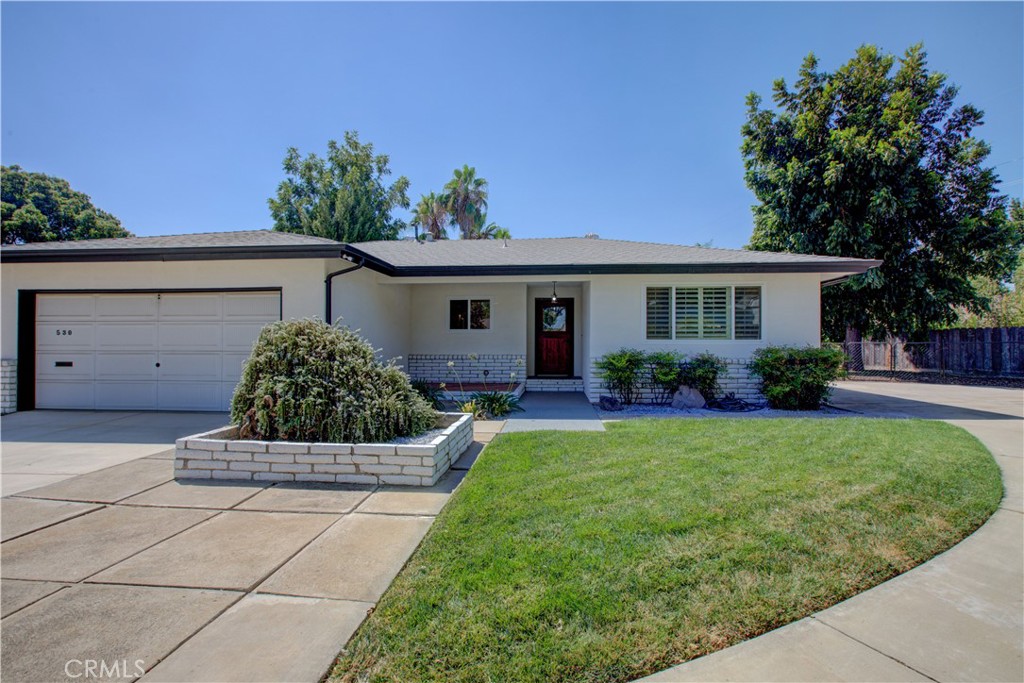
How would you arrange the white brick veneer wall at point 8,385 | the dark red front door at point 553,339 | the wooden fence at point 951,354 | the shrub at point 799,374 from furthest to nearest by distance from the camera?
the wooden fence at point 951,354 → the dark red front door at point 553,339 → the shrub at point 799,374 → the white brick veneer wall at point 8,385

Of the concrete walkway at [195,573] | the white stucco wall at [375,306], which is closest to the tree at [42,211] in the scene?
the white stucco wall at [375,306]

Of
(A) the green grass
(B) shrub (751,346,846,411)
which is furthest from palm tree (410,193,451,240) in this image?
(A) the green grass

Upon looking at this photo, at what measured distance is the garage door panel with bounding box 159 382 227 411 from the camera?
28.5 feet

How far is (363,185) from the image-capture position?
28.4m

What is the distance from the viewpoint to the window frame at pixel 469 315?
12.4 m

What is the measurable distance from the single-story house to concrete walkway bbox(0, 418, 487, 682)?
14.4ft

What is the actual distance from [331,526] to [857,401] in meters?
11.8

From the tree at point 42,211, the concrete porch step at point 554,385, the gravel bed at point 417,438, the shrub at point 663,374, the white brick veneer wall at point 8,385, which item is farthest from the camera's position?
the tree at point 42,211

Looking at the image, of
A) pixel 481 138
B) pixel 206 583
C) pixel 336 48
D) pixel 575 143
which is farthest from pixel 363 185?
pixel 206 583

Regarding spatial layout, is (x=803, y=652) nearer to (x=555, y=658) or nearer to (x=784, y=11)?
(x=555, y=658)

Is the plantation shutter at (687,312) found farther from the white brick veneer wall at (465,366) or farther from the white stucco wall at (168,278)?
the white stucco wall at (168,278)

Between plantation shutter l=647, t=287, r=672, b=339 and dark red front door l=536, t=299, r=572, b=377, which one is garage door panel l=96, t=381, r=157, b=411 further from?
plantation shutter l=647, t=287, r=672, b=339

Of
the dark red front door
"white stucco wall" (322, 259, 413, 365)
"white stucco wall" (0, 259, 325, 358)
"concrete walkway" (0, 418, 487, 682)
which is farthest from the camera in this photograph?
the dark red front door

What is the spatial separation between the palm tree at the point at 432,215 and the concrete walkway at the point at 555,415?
21710 millimetres
